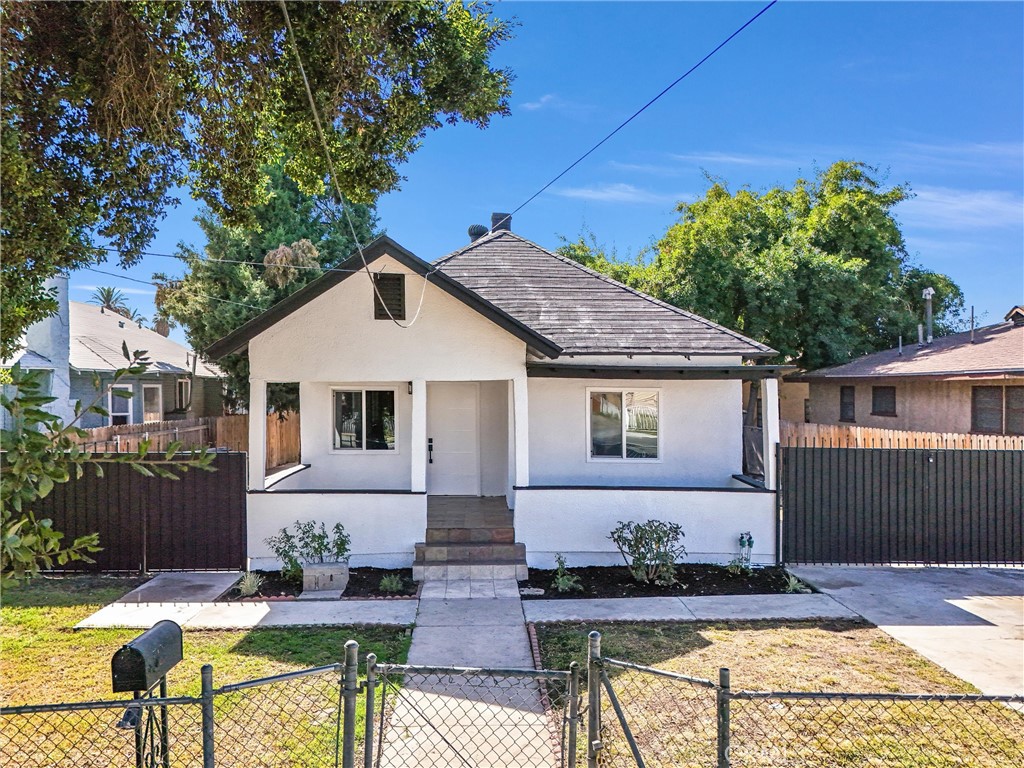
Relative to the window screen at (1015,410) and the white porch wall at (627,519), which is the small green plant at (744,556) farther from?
the window screen at (1015,410)

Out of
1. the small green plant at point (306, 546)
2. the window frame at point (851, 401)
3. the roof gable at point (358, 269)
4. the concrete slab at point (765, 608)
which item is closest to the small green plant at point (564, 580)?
the concrete slab at point (765, 608)

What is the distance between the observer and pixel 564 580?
29.9ft

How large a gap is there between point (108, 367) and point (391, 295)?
13082 mm

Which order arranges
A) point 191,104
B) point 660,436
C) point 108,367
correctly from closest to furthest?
point 191,104
point 660,436
point 108,367

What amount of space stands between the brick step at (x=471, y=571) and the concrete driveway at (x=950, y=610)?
14.2 ft

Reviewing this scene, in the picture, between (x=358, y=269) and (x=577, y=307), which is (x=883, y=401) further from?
(x=358, y=269)

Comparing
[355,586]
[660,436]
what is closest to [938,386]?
[660,436]

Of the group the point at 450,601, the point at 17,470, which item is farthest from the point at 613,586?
the point at 17,470

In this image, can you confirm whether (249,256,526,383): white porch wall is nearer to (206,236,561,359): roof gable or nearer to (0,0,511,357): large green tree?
(206,236,561,359): roof gable

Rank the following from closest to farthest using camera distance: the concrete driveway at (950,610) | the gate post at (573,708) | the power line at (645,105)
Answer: the gate post at (573,708), the power line at (645,105), the concrete driveway at (950,610)

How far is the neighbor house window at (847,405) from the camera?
79.6 ft

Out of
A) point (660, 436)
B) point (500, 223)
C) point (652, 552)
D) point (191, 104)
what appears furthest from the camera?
point (500, 223)

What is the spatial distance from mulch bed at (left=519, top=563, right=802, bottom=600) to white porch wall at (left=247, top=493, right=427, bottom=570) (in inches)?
78.9

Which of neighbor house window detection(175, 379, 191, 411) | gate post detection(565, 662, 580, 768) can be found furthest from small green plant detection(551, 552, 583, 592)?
neighbor house window detection(175, 379, 191, 411)
